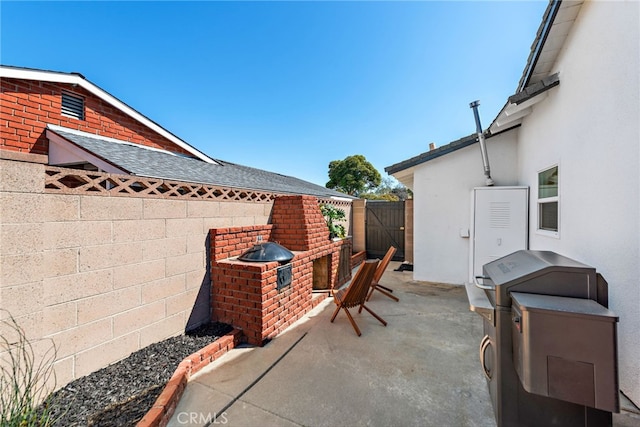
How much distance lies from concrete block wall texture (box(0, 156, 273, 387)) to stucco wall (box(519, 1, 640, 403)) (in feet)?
16.9

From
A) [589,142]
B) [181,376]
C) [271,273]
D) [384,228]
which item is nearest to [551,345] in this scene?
[589,142]

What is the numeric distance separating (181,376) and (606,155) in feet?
17.4

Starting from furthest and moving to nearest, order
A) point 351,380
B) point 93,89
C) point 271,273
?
point 93,89 → point 271,273 → point 351,380

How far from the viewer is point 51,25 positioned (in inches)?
211

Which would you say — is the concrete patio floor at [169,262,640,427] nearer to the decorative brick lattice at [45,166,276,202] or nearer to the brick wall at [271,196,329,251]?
the brick wall at [271,196,329,251]

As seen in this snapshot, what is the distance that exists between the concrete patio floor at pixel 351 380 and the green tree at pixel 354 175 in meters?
24.1

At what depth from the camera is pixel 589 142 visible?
301 centimetres

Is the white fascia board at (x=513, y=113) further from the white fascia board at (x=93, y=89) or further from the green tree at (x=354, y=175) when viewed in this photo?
the green tree at (x=354, y=175)

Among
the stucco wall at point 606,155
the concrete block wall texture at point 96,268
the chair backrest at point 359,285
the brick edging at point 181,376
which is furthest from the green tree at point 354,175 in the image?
the brick edging at point 181,376

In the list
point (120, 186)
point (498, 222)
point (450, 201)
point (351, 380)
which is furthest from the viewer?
point (450, 201)

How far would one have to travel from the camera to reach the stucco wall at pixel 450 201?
6.27m

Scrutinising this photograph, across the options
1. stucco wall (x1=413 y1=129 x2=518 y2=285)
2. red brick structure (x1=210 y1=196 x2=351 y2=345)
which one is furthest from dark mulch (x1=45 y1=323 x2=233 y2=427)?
stucco wall (x1=413 y1=129 x2=518 y2=285)

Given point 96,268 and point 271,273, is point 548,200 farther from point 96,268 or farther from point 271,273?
point 96,268
